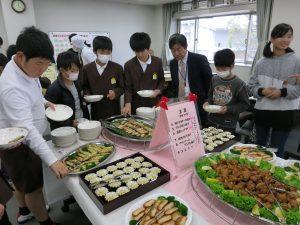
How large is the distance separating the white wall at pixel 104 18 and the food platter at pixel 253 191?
6410mm

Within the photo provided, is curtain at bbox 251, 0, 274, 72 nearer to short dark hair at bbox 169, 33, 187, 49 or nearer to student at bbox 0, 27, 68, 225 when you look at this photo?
short dark hair at bbox 169, 33, 187, 49

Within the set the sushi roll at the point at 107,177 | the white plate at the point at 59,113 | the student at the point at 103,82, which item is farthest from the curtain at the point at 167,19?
the sushi roll at the point at 107,177

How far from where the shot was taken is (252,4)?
18.2ft

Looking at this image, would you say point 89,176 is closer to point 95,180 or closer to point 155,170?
point 95,180

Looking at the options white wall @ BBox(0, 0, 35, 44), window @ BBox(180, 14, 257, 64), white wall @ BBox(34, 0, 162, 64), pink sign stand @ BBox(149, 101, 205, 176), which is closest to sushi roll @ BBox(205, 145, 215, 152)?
pink sign stand @ BBox(149, 101, 205, 176)

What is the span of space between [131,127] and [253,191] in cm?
105

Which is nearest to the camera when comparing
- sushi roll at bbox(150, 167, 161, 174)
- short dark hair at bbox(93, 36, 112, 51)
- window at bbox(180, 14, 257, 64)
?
sushi roll at bbox(150, 167, 161, 174)

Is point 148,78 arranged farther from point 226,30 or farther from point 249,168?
point 226,30

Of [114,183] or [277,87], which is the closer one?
[114,183]

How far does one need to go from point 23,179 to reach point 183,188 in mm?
1146

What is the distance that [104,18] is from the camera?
712cm

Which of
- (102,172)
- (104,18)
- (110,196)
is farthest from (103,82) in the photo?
(104,18)

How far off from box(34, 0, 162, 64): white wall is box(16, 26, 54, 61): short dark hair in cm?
551

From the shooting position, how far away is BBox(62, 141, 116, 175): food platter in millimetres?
1361
